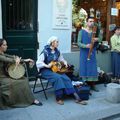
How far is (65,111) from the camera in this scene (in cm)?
684

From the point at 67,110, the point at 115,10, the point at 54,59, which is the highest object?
the point at 115,10

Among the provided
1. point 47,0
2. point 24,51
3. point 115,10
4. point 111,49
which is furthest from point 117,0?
point 24,51

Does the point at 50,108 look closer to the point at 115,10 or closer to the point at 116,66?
the point at 116,66

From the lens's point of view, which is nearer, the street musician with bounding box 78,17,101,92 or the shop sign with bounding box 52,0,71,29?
the street musician with bounding box 78,17,101,92

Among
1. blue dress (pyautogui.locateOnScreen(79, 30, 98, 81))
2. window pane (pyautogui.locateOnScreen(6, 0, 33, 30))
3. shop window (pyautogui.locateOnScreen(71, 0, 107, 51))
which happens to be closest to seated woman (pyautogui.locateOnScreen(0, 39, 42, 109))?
window pane (pyautogui.locateOnScreen(6, 0, 33, 30))

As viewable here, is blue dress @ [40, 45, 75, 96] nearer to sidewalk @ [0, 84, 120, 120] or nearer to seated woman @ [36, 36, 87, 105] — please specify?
seated woman @ [36, 36, 87, 105]

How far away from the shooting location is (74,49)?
30.2 feet

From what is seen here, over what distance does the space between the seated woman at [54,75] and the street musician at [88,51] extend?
0.68 meters

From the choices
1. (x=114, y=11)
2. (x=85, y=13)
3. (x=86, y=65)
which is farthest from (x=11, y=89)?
(x=114, y=11)

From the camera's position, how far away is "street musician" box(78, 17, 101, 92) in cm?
793

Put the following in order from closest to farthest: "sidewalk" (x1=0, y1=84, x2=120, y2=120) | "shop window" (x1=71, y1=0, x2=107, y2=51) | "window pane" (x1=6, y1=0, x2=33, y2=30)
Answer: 1. "sidewalk" (x1=0, y1=84, x2=120, y2=120)
2. "window pane" (x1=6, y1=0, x2=33, y2=30)
3. "shop window" (x1=71, y1=0, x2=107, y2=51)

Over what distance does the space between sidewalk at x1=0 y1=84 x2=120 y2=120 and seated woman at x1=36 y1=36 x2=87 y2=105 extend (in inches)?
8.3

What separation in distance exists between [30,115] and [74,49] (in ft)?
10.2

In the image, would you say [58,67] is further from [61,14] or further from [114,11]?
[114,11]
